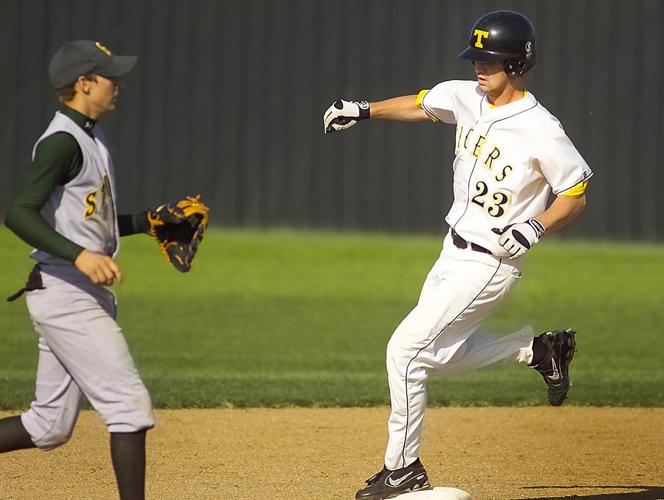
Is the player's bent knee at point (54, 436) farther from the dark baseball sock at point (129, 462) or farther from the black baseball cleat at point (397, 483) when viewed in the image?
the black baseball cleat at point (397, 483)

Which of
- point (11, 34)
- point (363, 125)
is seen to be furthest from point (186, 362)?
point (11, 34)

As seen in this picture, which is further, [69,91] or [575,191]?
[575,191]

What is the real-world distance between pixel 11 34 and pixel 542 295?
27.8 feet

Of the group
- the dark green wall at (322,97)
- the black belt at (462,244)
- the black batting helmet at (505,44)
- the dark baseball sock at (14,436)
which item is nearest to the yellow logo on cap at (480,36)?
the black batting helmet at (505,44)

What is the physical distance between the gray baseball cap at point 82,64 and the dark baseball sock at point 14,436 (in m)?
1.32

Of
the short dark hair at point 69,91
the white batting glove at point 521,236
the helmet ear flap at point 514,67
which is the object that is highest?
the helmet ear flap at point 514,67

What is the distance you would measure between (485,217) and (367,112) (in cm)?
94

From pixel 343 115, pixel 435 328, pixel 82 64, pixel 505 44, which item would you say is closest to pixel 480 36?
pixel 505 44

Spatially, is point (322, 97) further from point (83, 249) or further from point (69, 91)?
point (83, 249)

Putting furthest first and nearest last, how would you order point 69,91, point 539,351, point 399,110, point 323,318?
point 323,318 < point 399,110 < point 539,351 < point 69,91

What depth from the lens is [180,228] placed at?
501cm

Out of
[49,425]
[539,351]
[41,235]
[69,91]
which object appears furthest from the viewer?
[539,351]

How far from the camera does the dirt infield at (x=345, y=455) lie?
5.92 meters

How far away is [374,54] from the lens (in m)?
17.5
